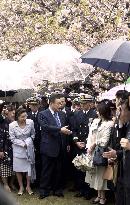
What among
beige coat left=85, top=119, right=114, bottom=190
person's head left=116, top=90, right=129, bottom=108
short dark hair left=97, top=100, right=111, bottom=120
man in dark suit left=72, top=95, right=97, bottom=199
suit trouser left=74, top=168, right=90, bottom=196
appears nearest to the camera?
person's head left=116, top=90, right=129, bottom=108

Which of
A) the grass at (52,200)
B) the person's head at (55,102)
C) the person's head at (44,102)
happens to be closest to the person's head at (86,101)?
the person's head at (55,102)

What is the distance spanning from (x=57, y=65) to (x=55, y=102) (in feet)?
4.30

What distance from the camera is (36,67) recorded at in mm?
7973

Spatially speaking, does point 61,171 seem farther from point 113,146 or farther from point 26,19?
point 26,19

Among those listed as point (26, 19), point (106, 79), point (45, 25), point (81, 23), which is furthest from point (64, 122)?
point (26, 19)

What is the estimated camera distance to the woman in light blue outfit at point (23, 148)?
712cm

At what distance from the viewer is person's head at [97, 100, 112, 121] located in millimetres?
5559

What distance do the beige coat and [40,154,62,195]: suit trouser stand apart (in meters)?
0.84

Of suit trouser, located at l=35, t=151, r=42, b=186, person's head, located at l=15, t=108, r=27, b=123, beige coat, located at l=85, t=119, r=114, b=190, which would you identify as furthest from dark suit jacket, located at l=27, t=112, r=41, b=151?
beige coat, located at l=85, t=119, r=114, b=190

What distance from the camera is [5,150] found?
24.1 feet

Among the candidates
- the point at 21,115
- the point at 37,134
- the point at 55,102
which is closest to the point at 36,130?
the point at 37,134

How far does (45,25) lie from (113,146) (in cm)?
1259

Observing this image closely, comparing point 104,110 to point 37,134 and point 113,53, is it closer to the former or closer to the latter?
point 113,53

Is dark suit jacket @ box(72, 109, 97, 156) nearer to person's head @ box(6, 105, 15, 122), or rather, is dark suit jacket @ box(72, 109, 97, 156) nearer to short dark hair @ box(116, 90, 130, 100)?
person's head @ box(6, 105, 15, 122)
